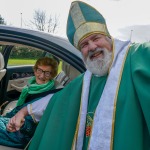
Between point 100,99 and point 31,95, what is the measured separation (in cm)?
120

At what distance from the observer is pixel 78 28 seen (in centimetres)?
260

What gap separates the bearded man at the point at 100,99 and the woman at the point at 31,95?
1.34 feet

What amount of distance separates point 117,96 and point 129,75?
0.52 feet

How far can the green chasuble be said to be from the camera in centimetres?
207

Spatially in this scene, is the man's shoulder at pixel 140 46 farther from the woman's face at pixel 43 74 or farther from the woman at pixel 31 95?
the woman's face at pixel 43 74

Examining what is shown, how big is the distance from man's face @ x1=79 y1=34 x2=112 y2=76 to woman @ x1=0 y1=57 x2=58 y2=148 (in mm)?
844

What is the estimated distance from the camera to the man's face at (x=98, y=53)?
239 centimetres

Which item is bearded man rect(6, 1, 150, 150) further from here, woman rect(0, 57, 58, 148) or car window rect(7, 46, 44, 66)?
car window rect(7, 46, 44, 66)

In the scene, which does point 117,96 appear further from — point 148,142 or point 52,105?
point 52,105

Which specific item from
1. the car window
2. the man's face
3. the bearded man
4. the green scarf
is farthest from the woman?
the man's face

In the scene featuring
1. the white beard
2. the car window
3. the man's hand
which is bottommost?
the man's hand

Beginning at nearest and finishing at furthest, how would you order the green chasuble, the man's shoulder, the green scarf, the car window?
the green chasuble
the man's shoulder
the green scarf
the car window

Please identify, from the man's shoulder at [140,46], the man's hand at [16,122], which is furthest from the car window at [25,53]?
the man's shoulder at [140,46]

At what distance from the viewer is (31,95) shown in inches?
132
